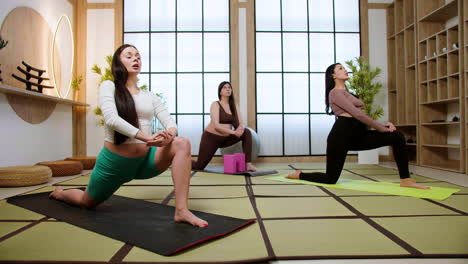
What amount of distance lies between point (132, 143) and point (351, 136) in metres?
1.80

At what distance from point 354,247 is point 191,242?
63 cm

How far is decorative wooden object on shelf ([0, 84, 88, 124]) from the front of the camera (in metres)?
3.38

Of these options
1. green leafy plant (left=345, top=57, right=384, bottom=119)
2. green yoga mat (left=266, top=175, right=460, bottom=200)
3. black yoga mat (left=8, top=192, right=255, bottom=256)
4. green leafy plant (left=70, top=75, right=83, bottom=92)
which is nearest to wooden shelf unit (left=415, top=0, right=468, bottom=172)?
green leafy plant (left=345, top=57, right=384, bottom=119)

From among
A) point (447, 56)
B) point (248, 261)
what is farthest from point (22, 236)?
point (447, 56)

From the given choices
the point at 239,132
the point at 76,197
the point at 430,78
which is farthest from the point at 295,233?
the point at 430,78

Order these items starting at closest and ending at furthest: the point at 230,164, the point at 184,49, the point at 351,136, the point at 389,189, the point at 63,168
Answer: the point at 389,189
the point at 351,136
the point at 63,168
the point at 230,164
the point at 184,49

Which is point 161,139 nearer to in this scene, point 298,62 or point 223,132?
point 223,132

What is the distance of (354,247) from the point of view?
4.20ft

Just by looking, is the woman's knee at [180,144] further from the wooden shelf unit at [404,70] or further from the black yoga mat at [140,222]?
the wooden shelf unit at [404,70]

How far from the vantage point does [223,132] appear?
3893 mm

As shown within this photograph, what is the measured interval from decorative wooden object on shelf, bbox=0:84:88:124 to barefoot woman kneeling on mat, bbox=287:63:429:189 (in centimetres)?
290

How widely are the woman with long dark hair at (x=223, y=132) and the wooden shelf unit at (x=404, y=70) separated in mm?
2362

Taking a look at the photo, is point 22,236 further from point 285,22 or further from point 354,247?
point 285,22

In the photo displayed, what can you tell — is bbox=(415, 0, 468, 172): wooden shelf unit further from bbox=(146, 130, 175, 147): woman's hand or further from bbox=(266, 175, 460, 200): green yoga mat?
bbox=(146, 130, 175, 147): woman's hand
